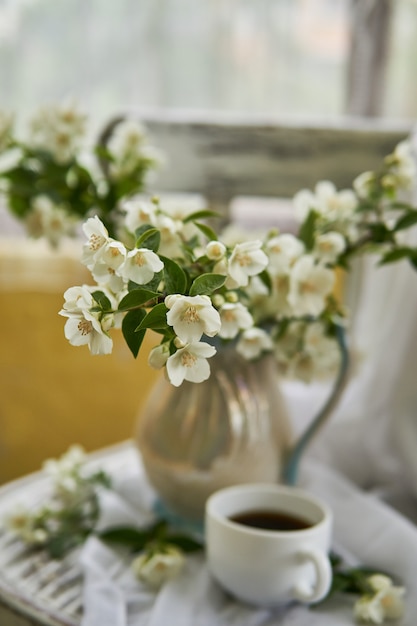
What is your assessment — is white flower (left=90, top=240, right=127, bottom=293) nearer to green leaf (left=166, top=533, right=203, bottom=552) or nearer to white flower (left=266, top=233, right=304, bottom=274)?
white flower (left=266, top=233, right=304, bottom=274)

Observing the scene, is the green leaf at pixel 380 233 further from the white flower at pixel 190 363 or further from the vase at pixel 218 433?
the white flower at pixel 190 363

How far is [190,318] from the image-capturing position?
16.9 inches

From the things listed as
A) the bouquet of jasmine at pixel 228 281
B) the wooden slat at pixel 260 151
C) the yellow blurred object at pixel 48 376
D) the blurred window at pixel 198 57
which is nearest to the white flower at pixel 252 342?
the bouquet of jasmine at pixel 228 281

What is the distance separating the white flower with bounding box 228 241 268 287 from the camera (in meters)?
0.50

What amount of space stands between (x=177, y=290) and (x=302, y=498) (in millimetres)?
235

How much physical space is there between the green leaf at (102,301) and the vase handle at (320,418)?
0.26 meters

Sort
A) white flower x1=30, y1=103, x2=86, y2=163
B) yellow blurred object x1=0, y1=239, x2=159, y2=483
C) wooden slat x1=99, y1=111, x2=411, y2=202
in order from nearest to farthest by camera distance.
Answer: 1. white flower x1=30, y1=103, x2=86, y2=163
2. wooden slat x1=99, y1=111, x2=411, y2=202
3. yellow blurred object x1=0, y1=239, x2=159, y2=483

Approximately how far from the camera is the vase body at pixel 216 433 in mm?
680

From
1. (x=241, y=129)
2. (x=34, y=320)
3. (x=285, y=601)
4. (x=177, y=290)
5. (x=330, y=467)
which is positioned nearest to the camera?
(x=177, y=290)

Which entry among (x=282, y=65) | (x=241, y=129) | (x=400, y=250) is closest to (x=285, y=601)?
(x=400, y=250)

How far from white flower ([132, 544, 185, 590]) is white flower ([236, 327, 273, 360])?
0.17 m

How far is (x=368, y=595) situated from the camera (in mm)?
617

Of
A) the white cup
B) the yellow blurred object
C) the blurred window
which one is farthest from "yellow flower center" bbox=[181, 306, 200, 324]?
the blurred window

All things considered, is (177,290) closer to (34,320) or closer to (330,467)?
(330,467)
